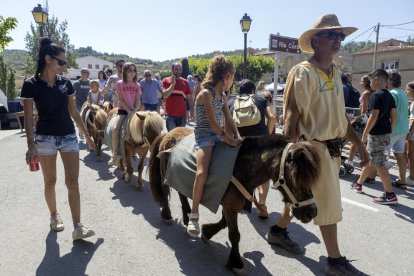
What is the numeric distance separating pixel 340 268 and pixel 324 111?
1.51 m

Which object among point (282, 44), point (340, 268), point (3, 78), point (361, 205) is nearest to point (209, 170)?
point (340, 268)

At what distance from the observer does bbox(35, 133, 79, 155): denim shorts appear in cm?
341

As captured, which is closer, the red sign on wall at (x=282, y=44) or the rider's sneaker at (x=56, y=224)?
the rider's sneaker at (x=56, y=224)

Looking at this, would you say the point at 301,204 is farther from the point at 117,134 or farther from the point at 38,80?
the point at 117,134

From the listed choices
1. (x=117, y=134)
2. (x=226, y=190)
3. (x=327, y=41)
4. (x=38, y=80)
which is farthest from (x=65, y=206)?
(x=327, y=41)

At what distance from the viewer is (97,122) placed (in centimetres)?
727

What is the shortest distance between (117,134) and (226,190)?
10.3 ft

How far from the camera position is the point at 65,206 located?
4.62 m

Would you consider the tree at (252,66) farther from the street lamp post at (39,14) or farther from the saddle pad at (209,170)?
the saddle pad at (209,170)

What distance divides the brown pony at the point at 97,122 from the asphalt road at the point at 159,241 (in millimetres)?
2287

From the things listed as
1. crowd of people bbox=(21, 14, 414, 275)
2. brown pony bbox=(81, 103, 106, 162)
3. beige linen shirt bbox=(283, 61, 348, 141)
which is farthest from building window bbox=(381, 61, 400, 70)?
beige linen shirt bbox=(283, 61, 348, 141)

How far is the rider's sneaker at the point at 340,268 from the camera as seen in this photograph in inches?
113

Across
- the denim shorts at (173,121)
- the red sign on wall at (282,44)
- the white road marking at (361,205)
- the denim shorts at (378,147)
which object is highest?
the red sign on wall at (282,44)

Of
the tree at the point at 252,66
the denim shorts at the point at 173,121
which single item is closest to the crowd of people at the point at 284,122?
the denim shorts at the point at 173,121
